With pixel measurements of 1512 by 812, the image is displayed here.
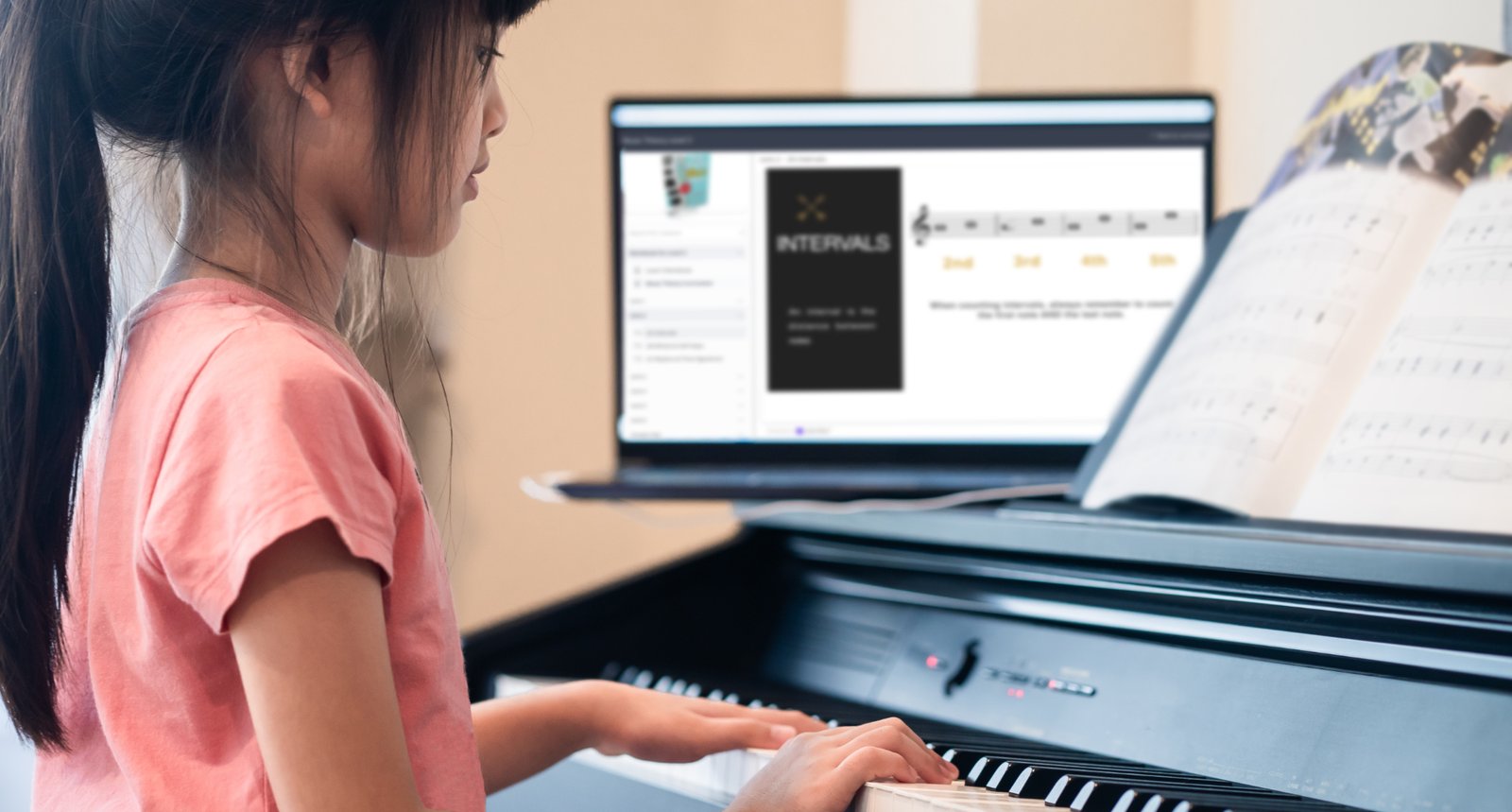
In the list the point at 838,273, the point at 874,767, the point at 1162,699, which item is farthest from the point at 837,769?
the point at 838,273

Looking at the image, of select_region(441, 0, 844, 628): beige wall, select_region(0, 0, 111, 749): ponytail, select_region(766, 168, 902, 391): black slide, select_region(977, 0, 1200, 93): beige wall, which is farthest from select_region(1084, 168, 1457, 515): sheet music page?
select_region(441, 0, 844, 628): beige wall

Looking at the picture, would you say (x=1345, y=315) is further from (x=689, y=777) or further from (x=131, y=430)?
(x=131, y=430)

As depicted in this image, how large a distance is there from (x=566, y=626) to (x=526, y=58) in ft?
4.23

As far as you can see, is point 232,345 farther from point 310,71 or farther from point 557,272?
point 557,272

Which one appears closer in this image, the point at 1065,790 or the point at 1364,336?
the point at 1065,790

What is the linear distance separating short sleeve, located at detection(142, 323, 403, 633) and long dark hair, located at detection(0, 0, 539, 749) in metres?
0.10

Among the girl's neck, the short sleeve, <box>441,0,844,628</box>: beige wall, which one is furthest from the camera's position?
<box>441,0,844,628</box>: beige wall

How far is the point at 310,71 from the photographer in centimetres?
56

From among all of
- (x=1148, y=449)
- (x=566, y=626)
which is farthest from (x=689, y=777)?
(x=1148, y=449)

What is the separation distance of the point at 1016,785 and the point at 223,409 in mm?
431

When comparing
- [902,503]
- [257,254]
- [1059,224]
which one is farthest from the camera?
[1059,224]

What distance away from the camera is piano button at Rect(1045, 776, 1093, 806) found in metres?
0.64

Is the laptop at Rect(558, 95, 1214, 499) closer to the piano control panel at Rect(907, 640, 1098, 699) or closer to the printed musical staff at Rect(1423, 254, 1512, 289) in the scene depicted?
the piano control panel at Rect(907, 640, 1098, 699)

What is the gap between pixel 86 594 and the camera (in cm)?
58
